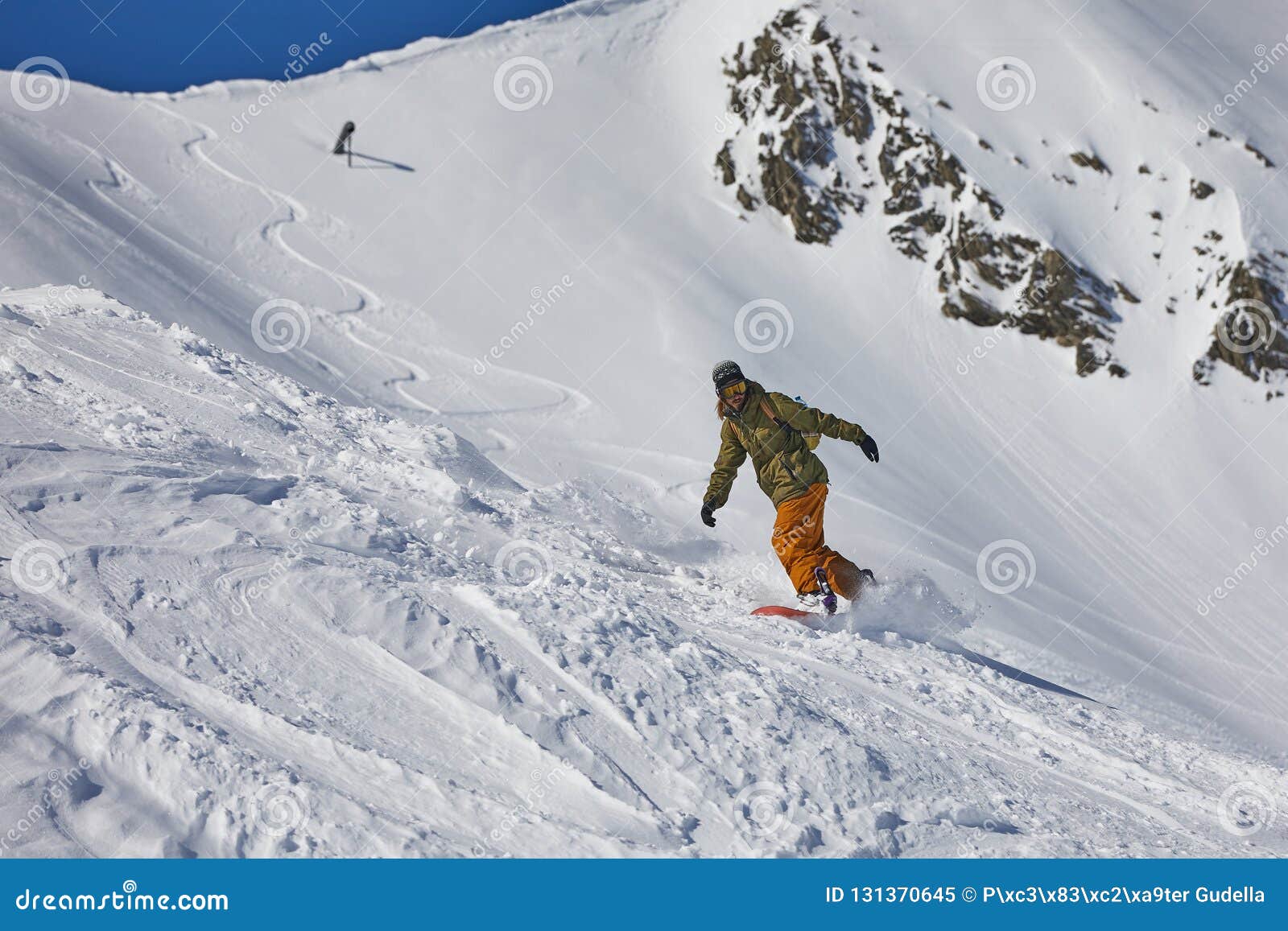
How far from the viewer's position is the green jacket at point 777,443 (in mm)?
7551

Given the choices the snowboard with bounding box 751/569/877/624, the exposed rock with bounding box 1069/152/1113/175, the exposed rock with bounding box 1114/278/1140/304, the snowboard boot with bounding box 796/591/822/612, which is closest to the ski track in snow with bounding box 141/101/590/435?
the snowboard boot with bounding box 796/591/822/612

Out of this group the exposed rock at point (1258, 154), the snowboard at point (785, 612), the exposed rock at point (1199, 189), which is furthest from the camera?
the exposed rock at point (1199, 189)

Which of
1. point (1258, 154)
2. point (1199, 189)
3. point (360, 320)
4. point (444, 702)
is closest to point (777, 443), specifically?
point (444, 702)

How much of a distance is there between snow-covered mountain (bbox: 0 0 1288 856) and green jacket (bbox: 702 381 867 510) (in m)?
0.81

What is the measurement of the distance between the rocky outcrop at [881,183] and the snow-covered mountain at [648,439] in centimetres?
10

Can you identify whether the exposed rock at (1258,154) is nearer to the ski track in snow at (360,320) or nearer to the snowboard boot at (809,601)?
the ski track in snow at (360,320)

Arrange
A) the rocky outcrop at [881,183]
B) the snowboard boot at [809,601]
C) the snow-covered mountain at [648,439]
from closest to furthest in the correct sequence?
the snow-covered mountain at [648,439] → the snowboard boot at [809,601] → the rocky outcrop at [881,183]

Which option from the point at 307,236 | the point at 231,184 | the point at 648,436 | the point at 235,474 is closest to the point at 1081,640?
the point at 648,436

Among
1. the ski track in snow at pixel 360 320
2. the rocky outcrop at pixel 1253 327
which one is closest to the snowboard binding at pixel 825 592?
the ski track in snow at pixel 360 320

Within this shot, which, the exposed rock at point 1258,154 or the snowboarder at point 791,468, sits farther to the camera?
the exposed rock at point 1258,154

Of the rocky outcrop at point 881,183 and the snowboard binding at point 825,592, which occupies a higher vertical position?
the rocky outcrop at point 881,183

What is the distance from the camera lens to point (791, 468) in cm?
765

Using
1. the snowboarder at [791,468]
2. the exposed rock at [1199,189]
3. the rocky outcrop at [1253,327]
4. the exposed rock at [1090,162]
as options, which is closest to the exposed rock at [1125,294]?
the rocky outcrop at [1253,327]

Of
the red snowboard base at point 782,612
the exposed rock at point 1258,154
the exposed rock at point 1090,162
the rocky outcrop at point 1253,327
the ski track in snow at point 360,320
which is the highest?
the exposed rock at point 1258,154
